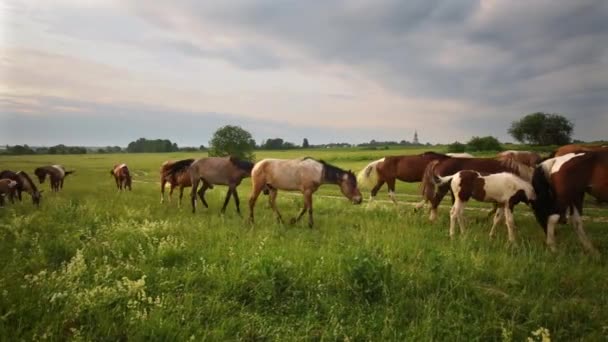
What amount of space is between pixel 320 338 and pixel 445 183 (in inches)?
311

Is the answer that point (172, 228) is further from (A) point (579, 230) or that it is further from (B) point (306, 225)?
(A) point (579, 230)

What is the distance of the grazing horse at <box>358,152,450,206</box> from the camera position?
49.1 ft

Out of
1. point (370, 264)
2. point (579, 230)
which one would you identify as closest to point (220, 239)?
point (370, 264)

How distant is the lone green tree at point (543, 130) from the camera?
66.8 m

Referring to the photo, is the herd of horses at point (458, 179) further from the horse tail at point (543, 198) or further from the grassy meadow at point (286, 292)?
the grassy meadow at point (286, 292)

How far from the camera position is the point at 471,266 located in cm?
534

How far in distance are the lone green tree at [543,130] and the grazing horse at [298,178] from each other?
246 ft

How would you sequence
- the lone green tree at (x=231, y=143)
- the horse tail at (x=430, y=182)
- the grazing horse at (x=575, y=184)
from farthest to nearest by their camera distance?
the lone green tree at (x=231, y=143) < the horse tail at (x=430, y=182) < the grazing horse at (x=575, y=184)

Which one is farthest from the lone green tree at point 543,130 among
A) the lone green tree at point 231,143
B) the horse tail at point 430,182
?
the horse tail at point 430,182

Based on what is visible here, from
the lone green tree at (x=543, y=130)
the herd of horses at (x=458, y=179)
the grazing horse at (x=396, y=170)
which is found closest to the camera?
the herd of horses at (x=458, y=179)

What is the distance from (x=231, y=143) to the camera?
5353 cm

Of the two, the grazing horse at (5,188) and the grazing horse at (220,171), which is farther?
the grazing horse at (220,171)

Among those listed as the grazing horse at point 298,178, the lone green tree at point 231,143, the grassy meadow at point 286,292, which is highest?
the lone green tree at point 231,143

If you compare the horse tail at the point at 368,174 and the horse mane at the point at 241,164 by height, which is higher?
the horse mane at the point at 241,164
